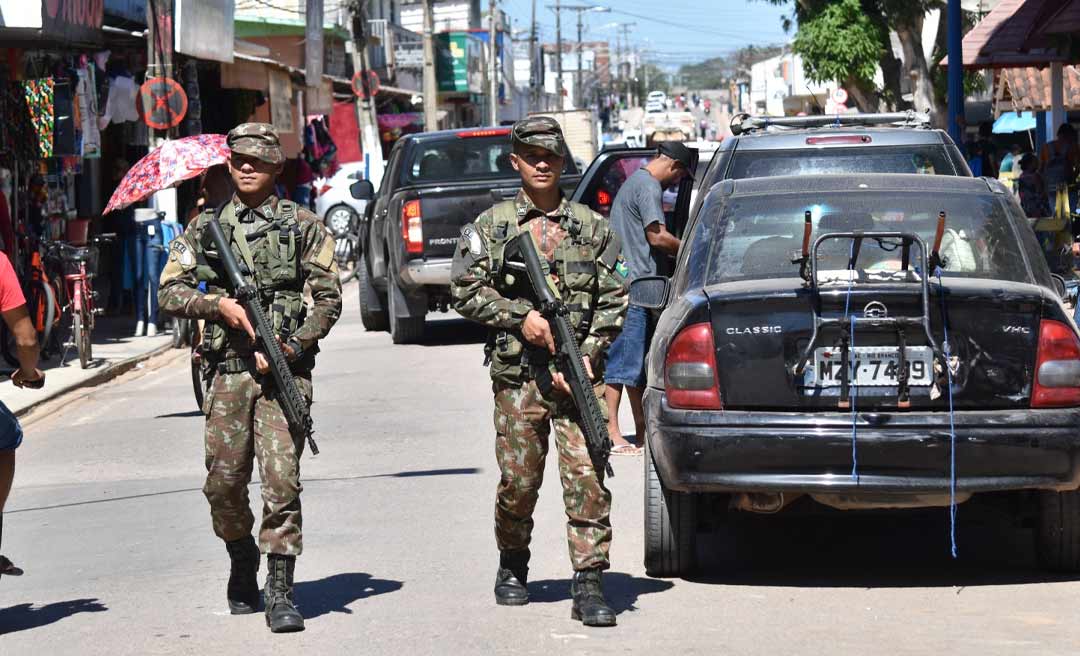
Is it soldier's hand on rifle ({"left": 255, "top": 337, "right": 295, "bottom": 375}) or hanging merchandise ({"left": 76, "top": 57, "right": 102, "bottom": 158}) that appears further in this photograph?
hanging merchandise ({"left": 76, "top": 57, "right": 102, "bottom": 158})

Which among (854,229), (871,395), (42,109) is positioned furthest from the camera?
(42,109)

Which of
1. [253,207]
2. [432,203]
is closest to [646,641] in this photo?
[253,207]

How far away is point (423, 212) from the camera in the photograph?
1591cm

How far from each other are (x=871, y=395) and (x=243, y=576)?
2336mm

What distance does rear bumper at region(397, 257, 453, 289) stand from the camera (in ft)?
51.8

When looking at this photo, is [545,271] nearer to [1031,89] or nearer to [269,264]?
[269,264]

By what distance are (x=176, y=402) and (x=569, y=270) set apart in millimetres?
8070

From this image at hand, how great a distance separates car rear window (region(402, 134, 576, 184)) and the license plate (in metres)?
11.4

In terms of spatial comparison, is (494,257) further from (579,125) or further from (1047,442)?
(579,125)

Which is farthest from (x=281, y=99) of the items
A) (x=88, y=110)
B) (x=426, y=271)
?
(x=426, y=271)

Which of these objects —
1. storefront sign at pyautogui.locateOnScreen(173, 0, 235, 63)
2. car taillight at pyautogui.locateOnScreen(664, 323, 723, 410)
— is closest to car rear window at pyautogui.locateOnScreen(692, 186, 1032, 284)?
car taillight at pyautogui.locateOnScreen(664, 323, 723, 410)

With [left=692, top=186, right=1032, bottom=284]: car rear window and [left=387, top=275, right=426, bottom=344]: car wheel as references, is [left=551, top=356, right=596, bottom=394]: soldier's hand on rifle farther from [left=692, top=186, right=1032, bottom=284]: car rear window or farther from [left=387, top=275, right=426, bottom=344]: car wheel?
[left=387, top=275, right=426, bottom=344]: car wheel

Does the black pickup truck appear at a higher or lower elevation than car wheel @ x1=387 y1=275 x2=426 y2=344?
higher

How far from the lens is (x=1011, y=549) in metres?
6.98
